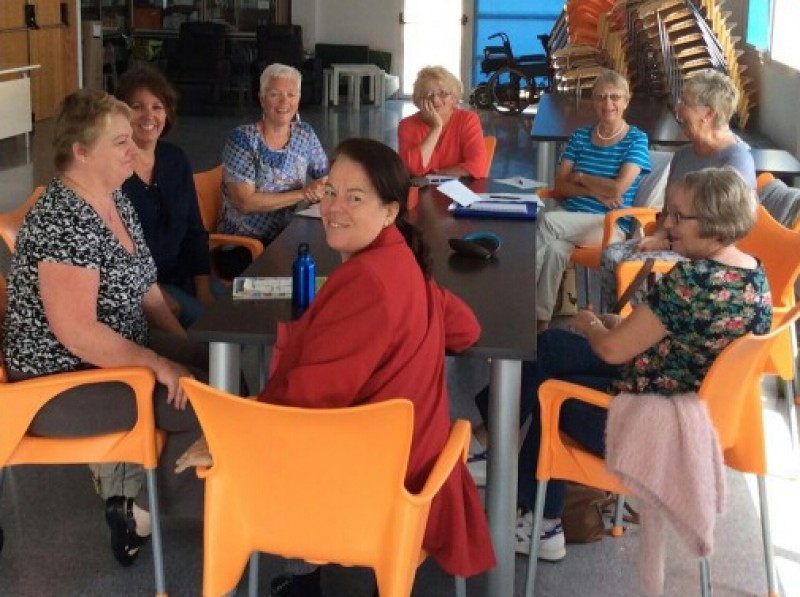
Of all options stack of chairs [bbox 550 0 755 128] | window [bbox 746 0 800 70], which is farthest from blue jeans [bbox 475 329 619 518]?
stack of chairs [bbox 550 0 755 128]

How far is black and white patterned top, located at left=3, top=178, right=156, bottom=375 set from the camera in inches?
102

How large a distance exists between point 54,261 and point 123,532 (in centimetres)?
79

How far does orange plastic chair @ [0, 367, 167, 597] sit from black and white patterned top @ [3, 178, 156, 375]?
0.16 meters

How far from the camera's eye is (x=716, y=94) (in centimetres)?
410

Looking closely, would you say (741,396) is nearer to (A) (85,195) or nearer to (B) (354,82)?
(A) (85,195)

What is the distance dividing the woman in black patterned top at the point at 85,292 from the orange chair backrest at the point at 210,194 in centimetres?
139

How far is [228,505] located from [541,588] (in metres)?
1.14

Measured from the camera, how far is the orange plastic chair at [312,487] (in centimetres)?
185

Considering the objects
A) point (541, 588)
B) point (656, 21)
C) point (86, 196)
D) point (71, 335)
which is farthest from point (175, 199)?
point (656, 21)

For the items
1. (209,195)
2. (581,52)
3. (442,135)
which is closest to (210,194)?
(209,195)

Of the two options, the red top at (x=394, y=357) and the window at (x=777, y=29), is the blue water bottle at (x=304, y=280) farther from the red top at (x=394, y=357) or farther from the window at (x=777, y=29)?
the window at (x=777, y=29)

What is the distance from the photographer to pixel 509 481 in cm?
256

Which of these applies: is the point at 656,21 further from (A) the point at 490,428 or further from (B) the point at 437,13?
(B) the point at 437,13

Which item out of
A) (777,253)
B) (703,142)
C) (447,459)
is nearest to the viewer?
(447,459)
